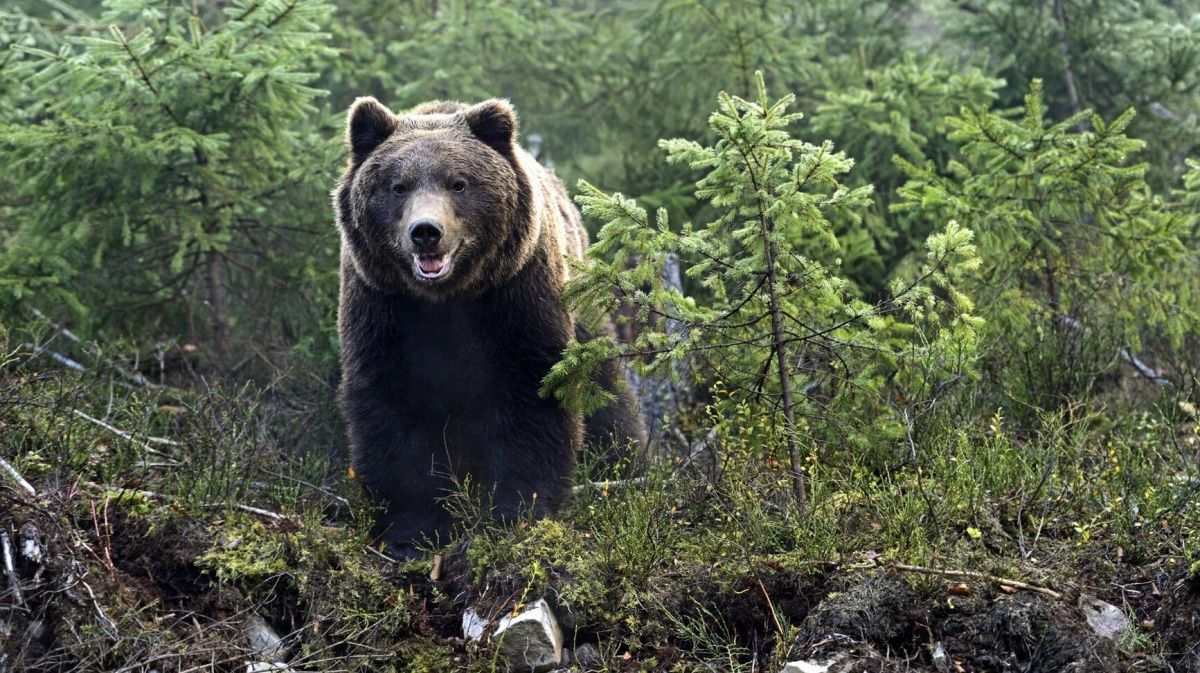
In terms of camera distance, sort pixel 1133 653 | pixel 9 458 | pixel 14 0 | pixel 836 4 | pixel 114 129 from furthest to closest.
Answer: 1. pixel 14 0
2. pixel 836 4
3. pixel 114 129
4. pixel 9 458
5. pixel 1133 653

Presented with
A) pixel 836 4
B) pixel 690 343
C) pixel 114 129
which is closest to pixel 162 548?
pixel 690 343

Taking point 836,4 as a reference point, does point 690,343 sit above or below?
below

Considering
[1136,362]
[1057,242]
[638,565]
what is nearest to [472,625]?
[638,565]

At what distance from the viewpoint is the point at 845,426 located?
19.1ft

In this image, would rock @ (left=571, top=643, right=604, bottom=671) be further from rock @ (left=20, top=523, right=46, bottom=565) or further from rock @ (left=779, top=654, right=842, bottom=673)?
rock @ (left=20, top=523, right=46, bottom=565)

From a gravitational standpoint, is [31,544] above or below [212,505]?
above

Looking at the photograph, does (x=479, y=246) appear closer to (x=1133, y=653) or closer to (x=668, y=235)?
(x=668, y=235)

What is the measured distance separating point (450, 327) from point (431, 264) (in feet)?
1.87

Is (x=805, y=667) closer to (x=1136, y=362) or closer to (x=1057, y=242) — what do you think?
(x=1057, y=242)

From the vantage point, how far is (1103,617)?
4.68 m

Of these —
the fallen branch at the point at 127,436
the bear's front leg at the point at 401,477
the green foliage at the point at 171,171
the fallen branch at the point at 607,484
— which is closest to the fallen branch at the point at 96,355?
the green foliage at the point at 171,171

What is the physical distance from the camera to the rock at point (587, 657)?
514cm

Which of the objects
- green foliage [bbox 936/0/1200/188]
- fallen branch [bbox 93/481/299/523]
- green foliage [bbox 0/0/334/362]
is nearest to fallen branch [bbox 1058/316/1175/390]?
green foliage [bbox 936/0/1200/188]

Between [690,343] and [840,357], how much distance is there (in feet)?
2.54
